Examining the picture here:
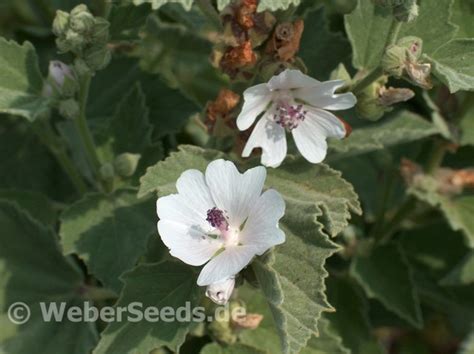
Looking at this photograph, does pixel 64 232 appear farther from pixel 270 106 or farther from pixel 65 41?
pixel 270 106

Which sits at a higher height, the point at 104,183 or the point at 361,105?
the point at 361,105

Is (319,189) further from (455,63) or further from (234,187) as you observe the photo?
(455,63)

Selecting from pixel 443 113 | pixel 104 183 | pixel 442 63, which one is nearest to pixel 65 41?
pixel 104 183

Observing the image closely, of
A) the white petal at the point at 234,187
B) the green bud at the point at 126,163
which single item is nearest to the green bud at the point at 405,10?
the white petal at the point at 234,187

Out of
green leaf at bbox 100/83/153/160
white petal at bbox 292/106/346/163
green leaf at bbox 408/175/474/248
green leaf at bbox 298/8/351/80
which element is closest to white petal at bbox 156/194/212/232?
white petal at bbox 292/106/346/163

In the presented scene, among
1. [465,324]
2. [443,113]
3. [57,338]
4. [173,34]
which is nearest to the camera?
[57,338]

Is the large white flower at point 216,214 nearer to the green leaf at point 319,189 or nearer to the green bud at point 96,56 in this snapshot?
the green leaf at point 319,189

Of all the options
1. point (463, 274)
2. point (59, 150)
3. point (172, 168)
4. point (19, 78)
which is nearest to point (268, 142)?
point (172, 168)
